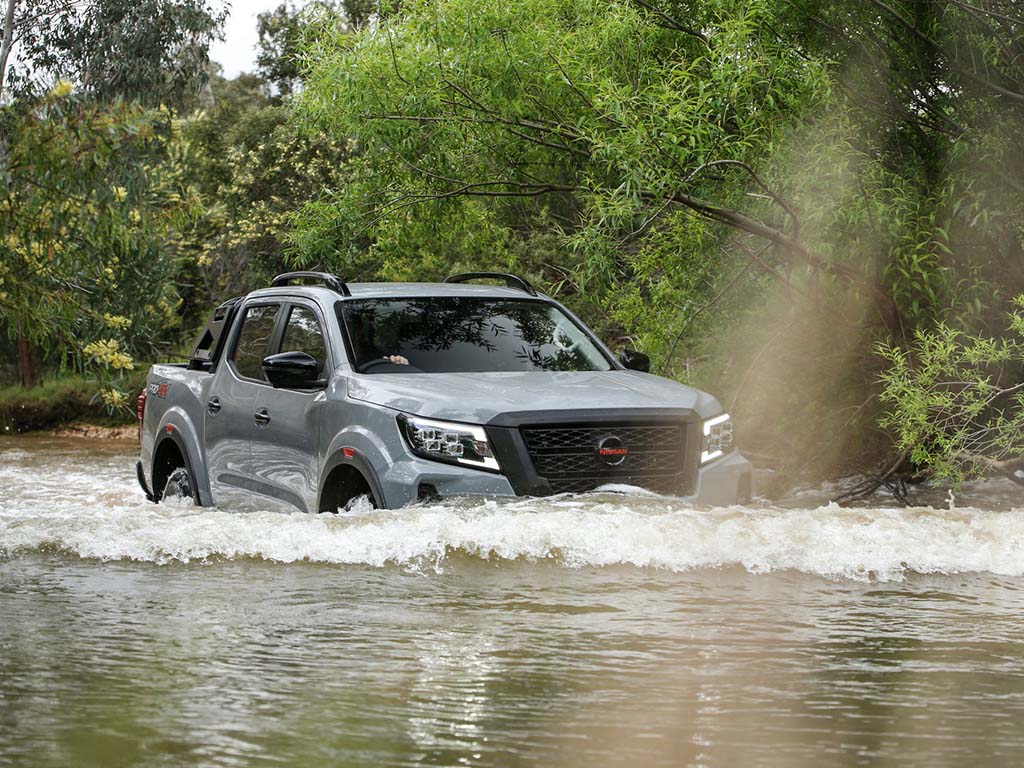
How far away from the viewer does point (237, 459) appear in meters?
8.82

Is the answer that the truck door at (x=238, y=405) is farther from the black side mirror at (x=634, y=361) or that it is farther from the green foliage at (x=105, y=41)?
the green foliage at (x=105, y=41)

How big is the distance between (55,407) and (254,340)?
24.0 m

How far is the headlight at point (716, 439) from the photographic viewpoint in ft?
25.1

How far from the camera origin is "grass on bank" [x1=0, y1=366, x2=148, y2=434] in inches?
1232

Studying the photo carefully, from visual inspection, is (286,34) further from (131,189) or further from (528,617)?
(528,617)

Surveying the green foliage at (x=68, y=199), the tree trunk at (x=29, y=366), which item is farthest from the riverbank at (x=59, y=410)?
the green foliage at (x=68, y=199)

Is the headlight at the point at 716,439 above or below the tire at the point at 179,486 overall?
above

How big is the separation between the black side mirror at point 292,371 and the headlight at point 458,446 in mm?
1040

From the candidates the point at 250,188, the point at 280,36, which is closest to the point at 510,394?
the point at 250,188

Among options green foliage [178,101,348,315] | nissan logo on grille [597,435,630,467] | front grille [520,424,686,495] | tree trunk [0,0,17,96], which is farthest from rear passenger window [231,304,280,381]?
tree trunk [0,0,17,96]

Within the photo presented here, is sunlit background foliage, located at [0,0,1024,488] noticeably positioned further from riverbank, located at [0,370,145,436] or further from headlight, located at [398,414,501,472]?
riverbank, located at [0,370,145,436]

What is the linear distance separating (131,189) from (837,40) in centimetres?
573

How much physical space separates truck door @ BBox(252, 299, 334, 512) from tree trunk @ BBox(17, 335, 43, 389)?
1052 inches

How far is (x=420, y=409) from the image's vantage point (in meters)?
7.16
